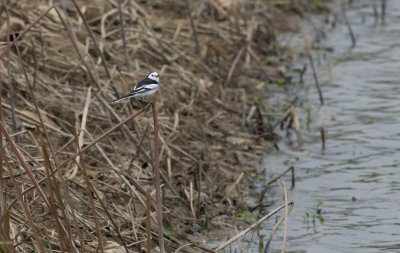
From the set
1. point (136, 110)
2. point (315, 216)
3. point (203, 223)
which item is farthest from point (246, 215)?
point (136, 110)

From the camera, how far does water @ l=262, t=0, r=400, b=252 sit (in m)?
5.25

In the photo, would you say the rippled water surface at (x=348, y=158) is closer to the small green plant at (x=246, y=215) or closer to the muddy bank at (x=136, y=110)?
the small green plant at (x=246, y=215)

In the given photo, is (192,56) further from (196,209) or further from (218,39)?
(196,209)

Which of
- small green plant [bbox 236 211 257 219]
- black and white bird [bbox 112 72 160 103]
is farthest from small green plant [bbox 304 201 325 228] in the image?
black and white bird [bbox 112 72 160 103]

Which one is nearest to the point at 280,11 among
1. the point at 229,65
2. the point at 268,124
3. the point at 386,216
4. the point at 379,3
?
the point at 379,3

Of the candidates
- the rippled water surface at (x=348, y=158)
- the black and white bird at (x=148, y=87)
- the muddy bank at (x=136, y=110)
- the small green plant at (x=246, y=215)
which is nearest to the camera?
the black and white bird at (x=148, y=87)

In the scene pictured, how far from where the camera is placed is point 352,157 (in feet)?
21.5

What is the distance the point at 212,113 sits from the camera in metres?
7.19

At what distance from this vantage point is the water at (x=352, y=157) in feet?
17.2

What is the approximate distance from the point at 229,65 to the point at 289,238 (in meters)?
3.40

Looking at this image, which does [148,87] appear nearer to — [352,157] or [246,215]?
[246,215]

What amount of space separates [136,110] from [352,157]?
1969mm

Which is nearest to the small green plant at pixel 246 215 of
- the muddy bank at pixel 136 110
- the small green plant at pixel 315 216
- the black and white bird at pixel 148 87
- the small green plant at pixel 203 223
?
the muddy bank at pixel 136 110

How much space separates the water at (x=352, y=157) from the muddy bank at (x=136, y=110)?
434mm
